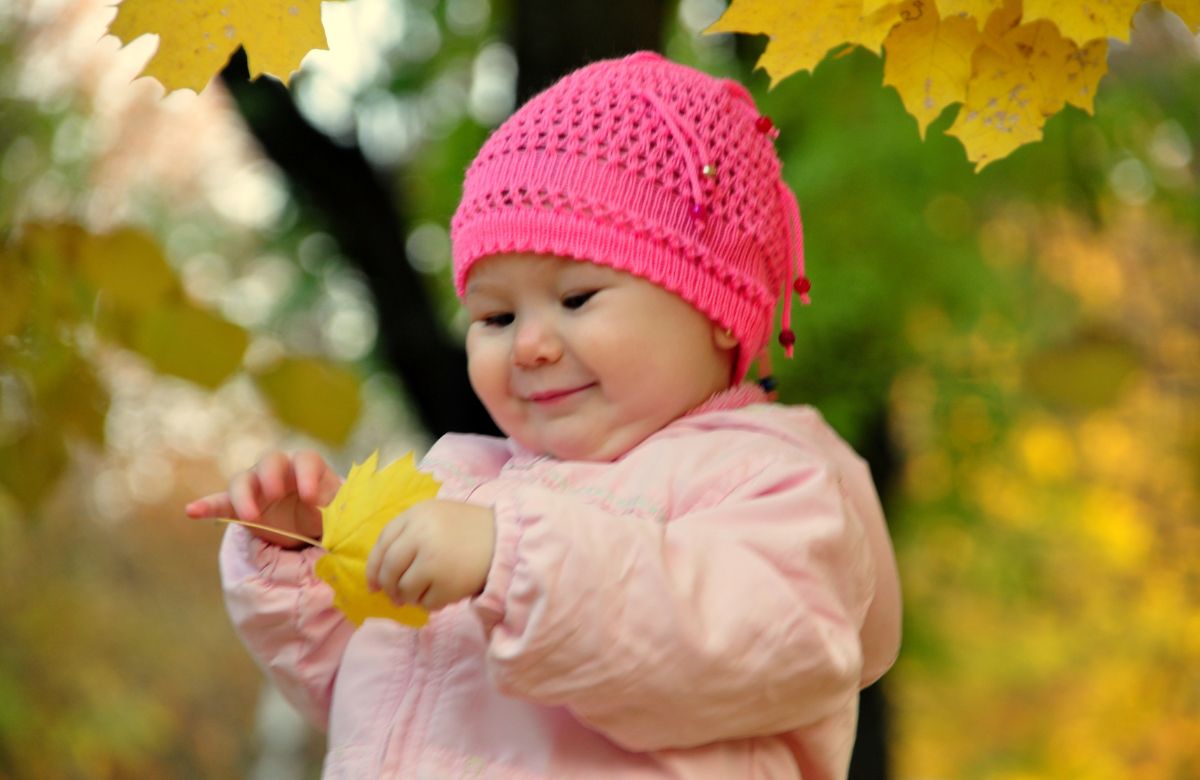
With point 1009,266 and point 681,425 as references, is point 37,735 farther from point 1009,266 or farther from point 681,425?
point 681,425

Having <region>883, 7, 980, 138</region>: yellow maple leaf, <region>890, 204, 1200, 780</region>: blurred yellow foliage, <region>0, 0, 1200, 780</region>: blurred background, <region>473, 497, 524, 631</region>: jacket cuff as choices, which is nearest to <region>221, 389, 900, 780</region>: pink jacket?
<region>473, 497, 524, 631</region>: jacket cuff

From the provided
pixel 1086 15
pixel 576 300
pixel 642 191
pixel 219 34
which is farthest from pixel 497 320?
pixel 1086 15

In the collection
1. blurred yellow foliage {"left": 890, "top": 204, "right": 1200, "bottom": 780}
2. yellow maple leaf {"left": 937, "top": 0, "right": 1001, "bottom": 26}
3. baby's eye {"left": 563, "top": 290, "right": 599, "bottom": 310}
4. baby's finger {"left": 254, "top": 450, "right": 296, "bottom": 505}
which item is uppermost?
yellow maple leaf {"left": 937, "top": 0, "right": 1001, "bottom": 26}

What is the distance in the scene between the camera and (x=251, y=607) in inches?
69.1

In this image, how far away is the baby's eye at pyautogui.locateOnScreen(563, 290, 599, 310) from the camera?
1.68 meters

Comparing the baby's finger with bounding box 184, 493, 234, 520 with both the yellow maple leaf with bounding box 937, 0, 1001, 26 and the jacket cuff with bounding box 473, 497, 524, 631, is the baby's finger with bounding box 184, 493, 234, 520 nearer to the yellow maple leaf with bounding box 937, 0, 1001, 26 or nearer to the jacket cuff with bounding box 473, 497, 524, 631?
the jacket cuff with bounding box 473, 497, 524, 631

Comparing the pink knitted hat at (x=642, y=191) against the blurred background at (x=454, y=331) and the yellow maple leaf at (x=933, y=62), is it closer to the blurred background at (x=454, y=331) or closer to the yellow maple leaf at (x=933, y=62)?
the yellow maple leaf at (x=933, y=62)

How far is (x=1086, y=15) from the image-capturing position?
160 centimetres

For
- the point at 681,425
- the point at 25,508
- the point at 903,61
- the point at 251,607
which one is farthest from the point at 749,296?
the point at 25,508

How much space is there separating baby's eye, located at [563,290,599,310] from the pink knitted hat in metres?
0.05

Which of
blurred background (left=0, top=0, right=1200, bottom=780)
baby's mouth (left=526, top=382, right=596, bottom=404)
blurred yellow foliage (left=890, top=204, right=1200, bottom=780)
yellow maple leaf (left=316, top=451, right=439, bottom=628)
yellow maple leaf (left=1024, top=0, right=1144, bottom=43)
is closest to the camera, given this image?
yellow maple leaf (left=316, top=451, right=439, bottom=628)

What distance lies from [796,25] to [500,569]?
2.67 feet

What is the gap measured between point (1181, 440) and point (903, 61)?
594 cm

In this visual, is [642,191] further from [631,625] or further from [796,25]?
[631,625]
